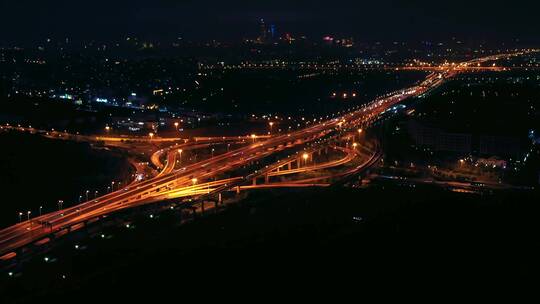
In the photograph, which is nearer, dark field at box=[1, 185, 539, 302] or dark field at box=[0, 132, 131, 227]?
dark field at box=[1, 185, 539, 302]

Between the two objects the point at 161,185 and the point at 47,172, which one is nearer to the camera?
the point at 161,185

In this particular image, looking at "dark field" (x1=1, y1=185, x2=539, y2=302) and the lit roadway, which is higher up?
the lit roadway

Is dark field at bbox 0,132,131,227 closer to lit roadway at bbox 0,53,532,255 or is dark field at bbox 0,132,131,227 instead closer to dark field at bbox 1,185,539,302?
lit roadway at bbox 0,53,532,255

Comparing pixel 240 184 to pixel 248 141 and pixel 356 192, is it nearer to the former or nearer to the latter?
pixel 356 192

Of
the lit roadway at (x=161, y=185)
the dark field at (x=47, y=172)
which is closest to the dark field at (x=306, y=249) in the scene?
the lit roadway at (x=161, y=185)

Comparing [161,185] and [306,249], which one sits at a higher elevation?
[161,185]

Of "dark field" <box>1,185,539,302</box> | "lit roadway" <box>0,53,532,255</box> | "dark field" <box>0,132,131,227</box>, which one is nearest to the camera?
"dark field" <box>1,185,539,302</box>

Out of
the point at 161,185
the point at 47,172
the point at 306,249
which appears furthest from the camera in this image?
the point at 47,172

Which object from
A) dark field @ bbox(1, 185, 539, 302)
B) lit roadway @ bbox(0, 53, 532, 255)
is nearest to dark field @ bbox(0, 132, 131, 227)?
lit roadway @ bbox(0, 53, 532, 255)

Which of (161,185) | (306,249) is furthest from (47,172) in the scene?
(306,249)

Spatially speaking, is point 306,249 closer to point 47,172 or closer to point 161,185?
point 161,185
